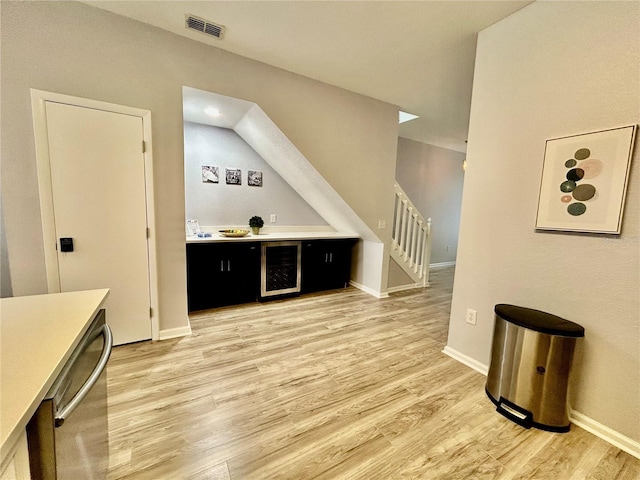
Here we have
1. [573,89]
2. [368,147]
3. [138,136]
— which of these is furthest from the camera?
[368,147]

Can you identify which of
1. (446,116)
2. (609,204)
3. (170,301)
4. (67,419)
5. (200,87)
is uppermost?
(446,116)

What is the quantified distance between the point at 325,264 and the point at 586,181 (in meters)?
2.96

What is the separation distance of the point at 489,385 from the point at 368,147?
282 cm

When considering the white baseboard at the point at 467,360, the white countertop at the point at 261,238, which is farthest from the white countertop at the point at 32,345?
the white baseboard at the point at 467,360

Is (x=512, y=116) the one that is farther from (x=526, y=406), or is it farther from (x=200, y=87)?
(x=200, y=87)

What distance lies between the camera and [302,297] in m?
3.83

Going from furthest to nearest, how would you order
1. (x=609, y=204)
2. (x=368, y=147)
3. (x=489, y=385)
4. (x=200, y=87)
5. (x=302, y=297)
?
(x=302, y=297)
(x=368, y=147)
(x=200, y=87)
(x=489, y=385)
(x=609, y=204)

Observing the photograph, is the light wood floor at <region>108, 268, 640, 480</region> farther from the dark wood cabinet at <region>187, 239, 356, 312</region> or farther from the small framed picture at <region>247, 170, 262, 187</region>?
the small framed picture at <region>247, 170, 262, 187</region>

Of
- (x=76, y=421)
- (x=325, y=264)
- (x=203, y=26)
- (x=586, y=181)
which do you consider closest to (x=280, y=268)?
(x=325, y=264)

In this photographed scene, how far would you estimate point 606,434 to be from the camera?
5.12 ft

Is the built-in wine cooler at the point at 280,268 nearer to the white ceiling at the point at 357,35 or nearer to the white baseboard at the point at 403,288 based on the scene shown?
the white baseboard at the point at 403,288

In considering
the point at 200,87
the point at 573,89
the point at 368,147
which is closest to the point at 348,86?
A: the point at 368,147

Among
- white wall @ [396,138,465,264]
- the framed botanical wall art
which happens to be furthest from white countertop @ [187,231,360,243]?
the framed botanical wall art

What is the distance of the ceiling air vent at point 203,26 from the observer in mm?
2094
